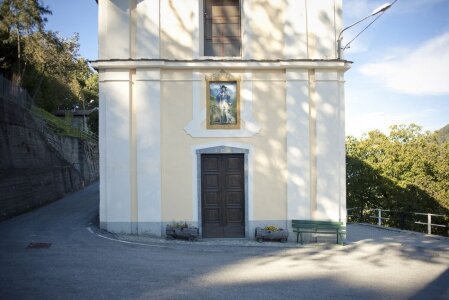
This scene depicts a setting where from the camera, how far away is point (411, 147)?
31719 millimetres

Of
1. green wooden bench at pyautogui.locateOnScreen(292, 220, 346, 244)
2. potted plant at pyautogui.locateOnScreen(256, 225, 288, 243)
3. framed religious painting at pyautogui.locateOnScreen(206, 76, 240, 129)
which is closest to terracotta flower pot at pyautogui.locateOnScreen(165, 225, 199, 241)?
potted plant at pyautogui.locateOnScreen(256, 225, 288, 243)

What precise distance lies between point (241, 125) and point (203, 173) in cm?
202

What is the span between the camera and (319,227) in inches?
441

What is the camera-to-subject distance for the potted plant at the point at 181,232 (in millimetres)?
11040

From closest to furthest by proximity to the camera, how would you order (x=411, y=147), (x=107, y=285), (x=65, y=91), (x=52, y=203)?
1. (x=107, y=285)
2. (x=52, y=203)
3. (x=411, y=147)
4. (x=65, y=91)

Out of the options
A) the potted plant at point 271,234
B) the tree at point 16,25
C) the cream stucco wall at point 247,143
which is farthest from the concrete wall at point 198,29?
the tree at point 16,25

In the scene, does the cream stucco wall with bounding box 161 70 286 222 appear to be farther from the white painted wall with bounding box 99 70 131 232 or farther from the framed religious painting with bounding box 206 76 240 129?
the white painted wall with bounding box 99 70 131 232

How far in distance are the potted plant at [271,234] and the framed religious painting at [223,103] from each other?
3.45 m

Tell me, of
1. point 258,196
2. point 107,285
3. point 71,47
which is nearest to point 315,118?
point 258,196

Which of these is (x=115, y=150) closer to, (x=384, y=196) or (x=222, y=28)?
(x=222, y=28)

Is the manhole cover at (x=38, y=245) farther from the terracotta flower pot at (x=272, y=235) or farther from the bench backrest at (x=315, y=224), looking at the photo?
the bench backrest at (x=315, y=224)

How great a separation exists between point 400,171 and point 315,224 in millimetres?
23886

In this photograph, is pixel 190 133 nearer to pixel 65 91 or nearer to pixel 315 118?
pixel 315 118

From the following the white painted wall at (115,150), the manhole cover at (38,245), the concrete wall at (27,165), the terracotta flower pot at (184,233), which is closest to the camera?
the manhole cover at (38,245)
